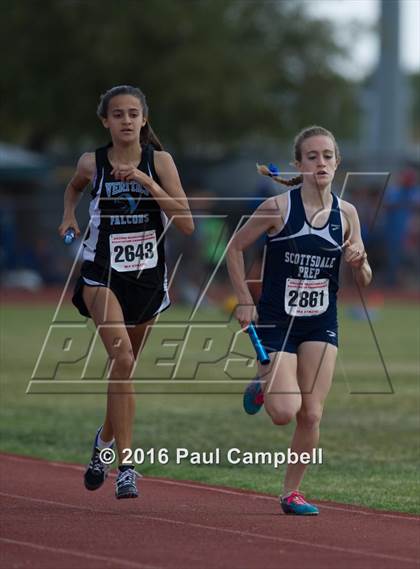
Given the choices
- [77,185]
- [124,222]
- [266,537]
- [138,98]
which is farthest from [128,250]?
[266,537]

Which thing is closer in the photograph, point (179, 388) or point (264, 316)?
point (264, 316)

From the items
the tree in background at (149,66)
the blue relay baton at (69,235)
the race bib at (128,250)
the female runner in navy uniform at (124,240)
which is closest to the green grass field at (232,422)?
the female runner in navy uniform at (124,240)

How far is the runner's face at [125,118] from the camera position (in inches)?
309

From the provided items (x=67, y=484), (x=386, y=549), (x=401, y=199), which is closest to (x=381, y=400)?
(x=67, y=484)

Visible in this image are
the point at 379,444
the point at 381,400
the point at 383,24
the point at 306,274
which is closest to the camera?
the point at 306,274

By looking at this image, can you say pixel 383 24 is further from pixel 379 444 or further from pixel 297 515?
pixel 297 515

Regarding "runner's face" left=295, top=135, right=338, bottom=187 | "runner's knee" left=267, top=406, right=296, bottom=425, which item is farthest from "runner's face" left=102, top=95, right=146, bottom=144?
"runner's knee" left=267, top=406, right=296, bottom=425

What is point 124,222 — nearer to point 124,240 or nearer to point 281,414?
point 124,240

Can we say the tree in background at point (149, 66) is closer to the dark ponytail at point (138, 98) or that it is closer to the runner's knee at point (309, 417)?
the dark ponytail at point (138, 98)

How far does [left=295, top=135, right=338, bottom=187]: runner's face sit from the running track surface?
192cm

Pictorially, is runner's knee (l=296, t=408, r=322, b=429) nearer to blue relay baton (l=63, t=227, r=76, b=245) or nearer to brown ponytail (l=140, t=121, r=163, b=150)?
blue relay baton (l=63, t=227, r=76, b=245)

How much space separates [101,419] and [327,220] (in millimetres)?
5604

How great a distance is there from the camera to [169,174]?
7.92 metres

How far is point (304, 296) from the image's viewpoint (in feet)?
25.2
